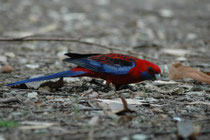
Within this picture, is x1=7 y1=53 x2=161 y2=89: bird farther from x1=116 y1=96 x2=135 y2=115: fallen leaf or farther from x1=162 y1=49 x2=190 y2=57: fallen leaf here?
x1=162 y1=49 x2=190 y2=57: fallen leaf

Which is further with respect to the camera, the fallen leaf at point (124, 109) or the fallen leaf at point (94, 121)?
the fallen leaf at point (124, 109)

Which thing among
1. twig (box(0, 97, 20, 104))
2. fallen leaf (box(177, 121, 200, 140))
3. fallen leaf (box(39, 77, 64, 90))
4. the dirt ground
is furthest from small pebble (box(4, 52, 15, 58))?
fallen leaf (box(177, 121, 200, 140))

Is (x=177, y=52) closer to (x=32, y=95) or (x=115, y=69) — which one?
(x=115, y=69)

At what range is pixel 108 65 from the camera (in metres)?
3.39

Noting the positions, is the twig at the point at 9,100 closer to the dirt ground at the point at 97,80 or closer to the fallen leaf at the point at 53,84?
the dirt ground at the point at 97,80

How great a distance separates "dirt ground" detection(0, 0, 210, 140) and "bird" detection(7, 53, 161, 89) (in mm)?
175

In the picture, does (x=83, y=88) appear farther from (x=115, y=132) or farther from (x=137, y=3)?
(x=137, y=3)

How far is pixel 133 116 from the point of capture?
2.61 metres

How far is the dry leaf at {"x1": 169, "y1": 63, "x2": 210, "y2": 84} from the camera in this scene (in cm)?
382

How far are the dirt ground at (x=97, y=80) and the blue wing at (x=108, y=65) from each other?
25 cm

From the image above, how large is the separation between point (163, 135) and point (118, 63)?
132 cm

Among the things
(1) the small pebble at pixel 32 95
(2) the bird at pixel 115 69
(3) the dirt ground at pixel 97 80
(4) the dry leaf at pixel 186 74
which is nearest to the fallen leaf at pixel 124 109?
(3) the dirt ground at pixel 97 80

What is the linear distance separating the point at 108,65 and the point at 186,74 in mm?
1131

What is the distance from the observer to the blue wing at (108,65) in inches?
131
